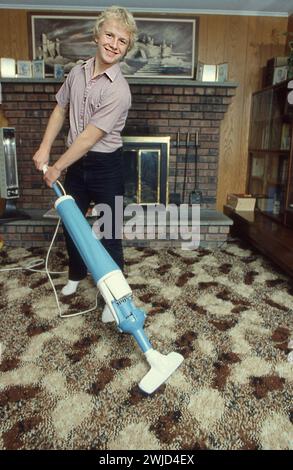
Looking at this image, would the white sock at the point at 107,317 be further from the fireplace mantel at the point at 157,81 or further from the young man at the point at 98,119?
the fireplace mantel at the point at 157,81

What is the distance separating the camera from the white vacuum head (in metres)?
1.31

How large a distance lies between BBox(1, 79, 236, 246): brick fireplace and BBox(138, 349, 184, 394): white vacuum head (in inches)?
84.9

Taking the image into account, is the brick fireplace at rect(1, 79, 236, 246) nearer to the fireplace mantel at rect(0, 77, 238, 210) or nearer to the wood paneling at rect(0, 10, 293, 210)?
the fireplace mantel at rect(0, 77, 238, 210)

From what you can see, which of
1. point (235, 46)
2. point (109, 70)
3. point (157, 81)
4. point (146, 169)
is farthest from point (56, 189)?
point (235, 46)

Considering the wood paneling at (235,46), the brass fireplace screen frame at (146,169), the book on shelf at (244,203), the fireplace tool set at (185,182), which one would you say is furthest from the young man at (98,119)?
the wood paneling at (235,46)

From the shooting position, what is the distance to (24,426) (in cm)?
115

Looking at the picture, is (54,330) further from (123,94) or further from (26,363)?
(123,94)

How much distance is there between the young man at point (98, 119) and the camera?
148cm

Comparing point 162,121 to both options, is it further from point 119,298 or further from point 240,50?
point 119,298

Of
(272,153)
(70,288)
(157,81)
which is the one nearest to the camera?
(70,288)

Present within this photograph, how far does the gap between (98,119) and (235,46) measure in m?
2.47

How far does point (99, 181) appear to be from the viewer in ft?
5.58
